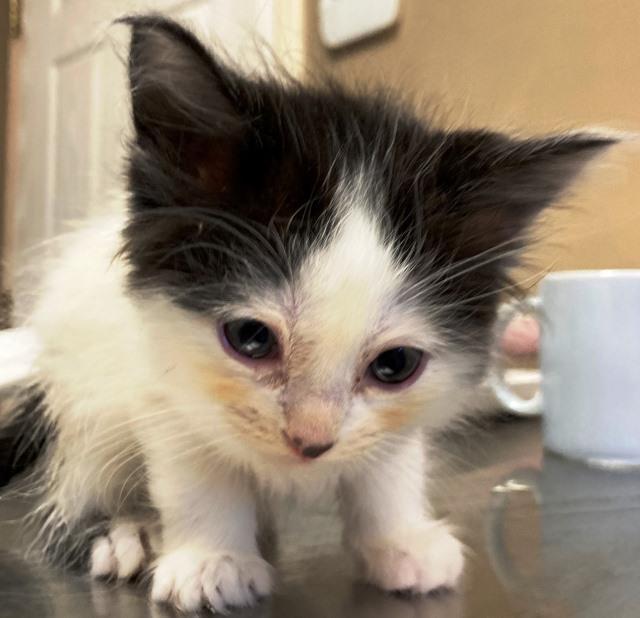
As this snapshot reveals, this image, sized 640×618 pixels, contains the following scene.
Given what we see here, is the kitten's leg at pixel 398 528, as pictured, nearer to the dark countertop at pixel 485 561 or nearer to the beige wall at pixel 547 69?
the dark countertop at pixel 485 561

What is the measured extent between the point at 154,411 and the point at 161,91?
0.29 meters

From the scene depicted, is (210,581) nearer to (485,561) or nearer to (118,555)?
(118,555)

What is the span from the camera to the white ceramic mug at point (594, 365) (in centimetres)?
105

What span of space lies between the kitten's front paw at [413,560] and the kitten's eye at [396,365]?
161 millimetres

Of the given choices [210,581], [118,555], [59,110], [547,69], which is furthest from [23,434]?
[59,110]

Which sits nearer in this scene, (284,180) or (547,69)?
(284,180)

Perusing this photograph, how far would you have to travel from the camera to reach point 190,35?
646 millimetres

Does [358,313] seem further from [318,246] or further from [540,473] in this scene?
[540,473]

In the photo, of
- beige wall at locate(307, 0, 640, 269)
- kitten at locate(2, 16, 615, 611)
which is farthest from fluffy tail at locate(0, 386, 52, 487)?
beige wall at locate(307, 0, 640, 269)

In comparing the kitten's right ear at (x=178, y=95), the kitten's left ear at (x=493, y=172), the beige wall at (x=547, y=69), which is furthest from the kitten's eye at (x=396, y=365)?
the beige wall at (x=547, y=69)

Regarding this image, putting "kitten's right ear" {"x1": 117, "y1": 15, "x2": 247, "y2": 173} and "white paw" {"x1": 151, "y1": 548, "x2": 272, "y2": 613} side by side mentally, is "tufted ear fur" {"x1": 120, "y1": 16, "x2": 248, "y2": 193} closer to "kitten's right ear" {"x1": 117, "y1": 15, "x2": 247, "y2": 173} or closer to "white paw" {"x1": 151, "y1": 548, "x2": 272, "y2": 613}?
"kitten's right ear" {"x1": 117, "y1": 15, "x2": 247, "y2": 173}

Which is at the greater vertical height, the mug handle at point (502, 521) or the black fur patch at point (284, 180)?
the black fur patch at point (284, 180)

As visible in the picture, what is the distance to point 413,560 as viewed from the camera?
0.70m

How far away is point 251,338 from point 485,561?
0.30 meters
